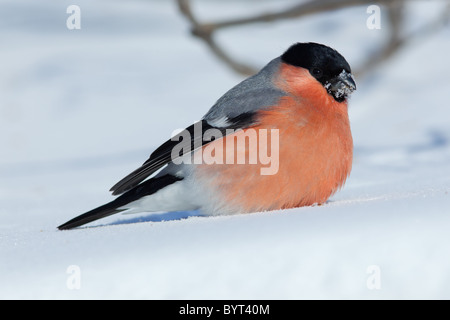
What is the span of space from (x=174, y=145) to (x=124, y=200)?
33 centimetres

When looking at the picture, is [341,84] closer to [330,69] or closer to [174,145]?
[330,69]

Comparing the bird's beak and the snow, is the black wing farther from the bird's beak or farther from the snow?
the bird's beak

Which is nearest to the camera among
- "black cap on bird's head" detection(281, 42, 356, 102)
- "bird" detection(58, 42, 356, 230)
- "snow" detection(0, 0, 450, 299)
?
"snow" detection(0, 0, 450, 299)

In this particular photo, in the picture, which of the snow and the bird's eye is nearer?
the snow

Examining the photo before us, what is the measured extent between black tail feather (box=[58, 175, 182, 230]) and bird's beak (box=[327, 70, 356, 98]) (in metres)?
0.79

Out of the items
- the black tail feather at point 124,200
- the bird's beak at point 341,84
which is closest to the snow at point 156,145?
the black tail feather at point 124,200

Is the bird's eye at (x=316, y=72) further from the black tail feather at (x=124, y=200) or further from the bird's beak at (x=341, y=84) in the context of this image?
the black tail feather at (x=124, y=200)

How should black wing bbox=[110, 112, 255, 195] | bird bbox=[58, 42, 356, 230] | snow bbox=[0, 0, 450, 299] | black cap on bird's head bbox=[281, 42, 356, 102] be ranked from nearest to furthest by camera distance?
snow bbox=[0, 0, 450, 299]
bird bbox=[58, 42, 356, 230]
black wing bbox=[110, 112, 255, 195]
black cap on bird's head bbox=[281, 42, 356, 102]

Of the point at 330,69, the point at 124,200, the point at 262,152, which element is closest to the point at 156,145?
the point at 124,200

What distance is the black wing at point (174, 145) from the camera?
2.86 metres

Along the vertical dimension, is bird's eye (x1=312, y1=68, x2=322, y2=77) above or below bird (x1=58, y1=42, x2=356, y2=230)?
above

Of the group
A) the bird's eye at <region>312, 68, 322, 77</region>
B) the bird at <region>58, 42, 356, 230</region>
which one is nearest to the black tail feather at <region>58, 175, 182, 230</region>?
the bird at <region>58, 42, 356, 230</region>

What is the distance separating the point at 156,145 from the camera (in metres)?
6.04

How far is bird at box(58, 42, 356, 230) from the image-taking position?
2.75 meters
